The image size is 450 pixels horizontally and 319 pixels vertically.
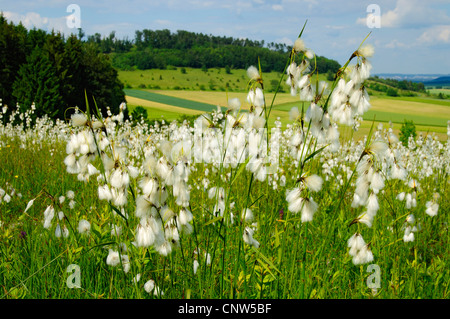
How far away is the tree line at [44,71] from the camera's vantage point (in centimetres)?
2239

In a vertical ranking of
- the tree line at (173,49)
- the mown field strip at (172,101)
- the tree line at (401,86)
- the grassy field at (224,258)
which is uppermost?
the tree line at (173,49)

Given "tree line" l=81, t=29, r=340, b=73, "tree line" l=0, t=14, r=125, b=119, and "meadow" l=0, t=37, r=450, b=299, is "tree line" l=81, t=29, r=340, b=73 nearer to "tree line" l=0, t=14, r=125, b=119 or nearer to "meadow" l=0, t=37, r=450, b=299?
"tree line" l=0, t=14, r=125, b=119

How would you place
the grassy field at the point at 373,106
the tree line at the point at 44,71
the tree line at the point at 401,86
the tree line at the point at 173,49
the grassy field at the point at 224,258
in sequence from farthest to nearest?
the tree line at the point at 173,49, the tree line at the point at 401,86, the grassy field at the point at 373,106, the tree line at the point at 44,71, the grassy field at the point at 224,258

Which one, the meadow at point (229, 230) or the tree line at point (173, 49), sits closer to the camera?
the meadow at point (229, 230)

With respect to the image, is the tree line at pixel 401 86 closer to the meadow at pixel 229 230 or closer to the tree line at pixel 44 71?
the tree line at pixel 44 71

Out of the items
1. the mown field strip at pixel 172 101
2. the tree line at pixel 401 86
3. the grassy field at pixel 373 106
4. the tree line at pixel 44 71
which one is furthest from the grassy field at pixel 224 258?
the tree line at pixel 401 86

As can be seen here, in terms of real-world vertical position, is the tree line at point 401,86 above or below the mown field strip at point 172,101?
above

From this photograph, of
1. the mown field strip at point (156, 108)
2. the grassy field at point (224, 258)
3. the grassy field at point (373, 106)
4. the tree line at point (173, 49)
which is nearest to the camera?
the grassy field at point (224, 258)

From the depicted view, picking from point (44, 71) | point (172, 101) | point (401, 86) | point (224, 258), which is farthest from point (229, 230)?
point (172, 101)

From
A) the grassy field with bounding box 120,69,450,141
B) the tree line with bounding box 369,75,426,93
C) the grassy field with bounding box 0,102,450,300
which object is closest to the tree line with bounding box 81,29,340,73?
the grassy field with bounding box 120,69,450,141

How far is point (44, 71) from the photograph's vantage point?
888 inches

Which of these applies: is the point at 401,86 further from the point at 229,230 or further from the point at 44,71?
the point at 229,230

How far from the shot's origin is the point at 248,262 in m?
2.87

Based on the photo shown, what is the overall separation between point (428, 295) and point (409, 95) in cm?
4421
